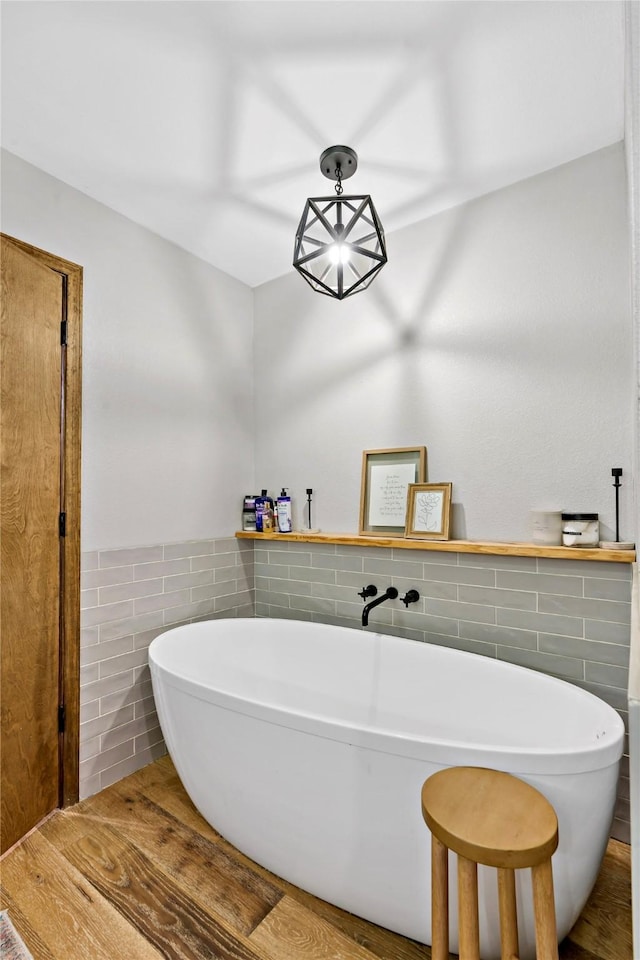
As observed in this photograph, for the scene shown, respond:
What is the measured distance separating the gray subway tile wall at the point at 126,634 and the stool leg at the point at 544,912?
1775 mm

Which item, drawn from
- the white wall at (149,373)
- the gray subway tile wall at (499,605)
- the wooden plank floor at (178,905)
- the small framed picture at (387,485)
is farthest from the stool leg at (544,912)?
the white wall at (149,373)

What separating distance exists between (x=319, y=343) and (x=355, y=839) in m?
2.24

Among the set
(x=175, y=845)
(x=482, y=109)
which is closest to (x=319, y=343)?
(x=482, y=109)

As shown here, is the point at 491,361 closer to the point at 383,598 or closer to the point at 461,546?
the point at 461,546

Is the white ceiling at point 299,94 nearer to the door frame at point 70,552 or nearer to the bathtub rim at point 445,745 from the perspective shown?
the door frame at point 70,552

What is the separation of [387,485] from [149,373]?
4.35 ft

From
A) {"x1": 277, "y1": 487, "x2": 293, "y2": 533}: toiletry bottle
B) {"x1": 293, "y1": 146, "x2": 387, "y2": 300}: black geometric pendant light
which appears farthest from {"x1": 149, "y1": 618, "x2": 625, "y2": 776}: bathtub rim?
{"x1": 293, "y1": 146, "x2": 387, "y2": 300}: black geometric pendant light

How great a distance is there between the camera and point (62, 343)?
6.29 ft

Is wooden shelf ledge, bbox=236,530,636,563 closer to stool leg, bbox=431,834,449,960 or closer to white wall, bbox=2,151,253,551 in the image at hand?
white wall, bbox=2,151,253,551

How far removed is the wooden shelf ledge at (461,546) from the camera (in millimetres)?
1648

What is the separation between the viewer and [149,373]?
7.54 feet

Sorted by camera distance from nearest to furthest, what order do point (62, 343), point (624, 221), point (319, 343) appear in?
1. point (624, 221)
2. point (62, 343)
3. point (319, 343)

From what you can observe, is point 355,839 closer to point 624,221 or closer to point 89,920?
point 89,920

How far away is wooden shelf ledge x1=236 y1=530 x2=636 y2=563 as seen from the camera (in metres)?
1.65
